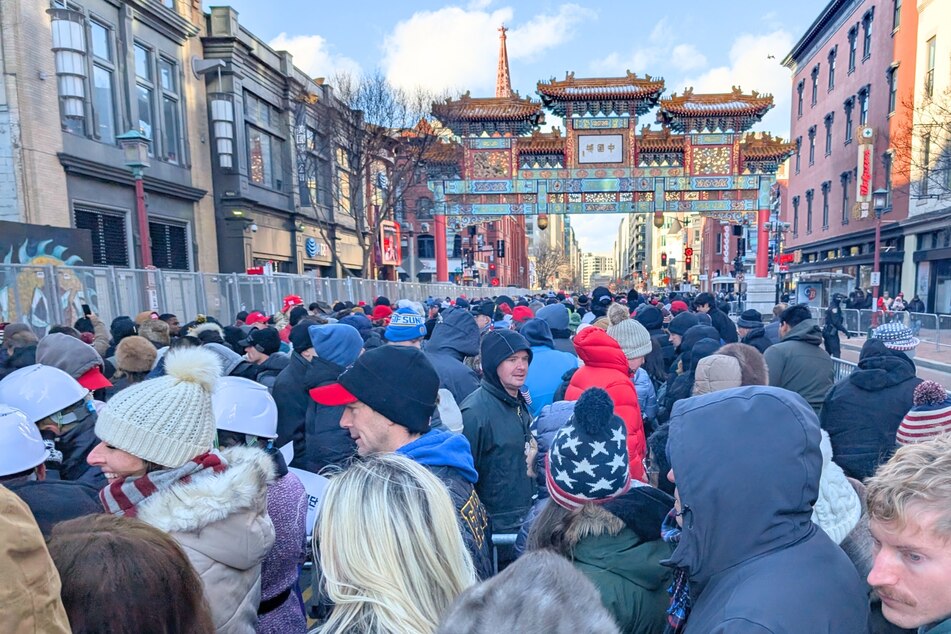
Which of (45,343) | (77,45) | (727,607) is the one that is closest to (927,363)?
(727,607)

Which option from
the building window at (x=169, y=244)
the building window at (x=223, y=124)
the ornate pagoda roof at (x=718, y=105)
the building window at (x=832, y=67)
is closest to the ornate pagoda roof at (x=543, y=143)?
the ornate pagoda roof at (x=718, y=105)

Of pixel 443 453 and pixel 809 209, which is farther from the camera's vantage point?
pixel 809 209

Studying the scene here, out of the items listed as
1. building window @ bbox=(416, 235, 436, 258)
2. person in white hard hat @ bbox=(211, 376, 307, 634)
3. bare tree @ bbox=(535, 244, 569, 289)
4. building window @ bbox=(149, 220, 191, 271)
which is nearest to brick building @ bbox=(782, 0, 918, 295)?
person in white hard hat @ bbox=(211, 376, 307, 634)

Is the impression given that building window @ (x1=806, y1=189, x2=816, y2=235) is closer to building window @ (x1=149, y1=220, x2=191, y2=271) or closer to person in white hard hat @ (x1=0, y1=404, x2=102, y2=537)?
building window @ (x1=149, y1=220, x2=191, y2=271)

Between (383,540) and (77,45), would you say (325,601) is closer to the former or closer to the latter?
(383,540)

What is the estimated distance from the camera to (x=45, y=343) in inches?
157

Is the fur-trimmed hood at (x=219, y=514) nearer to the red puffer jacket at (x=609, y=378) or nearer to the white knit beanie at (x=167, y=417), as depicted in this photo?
the white knit beanie at (x=167, y=417)

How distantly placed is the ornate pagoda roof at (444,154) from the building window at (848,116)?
23526 millimetres

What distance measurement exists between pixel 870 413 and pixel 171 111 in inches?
876

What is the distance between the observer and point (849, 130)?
32344 mm

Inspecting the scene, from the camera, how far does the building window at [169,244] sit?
18.3 m

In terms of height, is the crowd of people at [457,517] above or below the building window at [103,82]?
below

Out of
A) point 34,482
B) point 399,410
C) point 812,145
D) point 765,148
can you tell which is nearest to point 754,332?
point 399,410

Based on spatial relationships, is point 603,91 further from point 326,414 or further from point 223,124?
point 326,414
